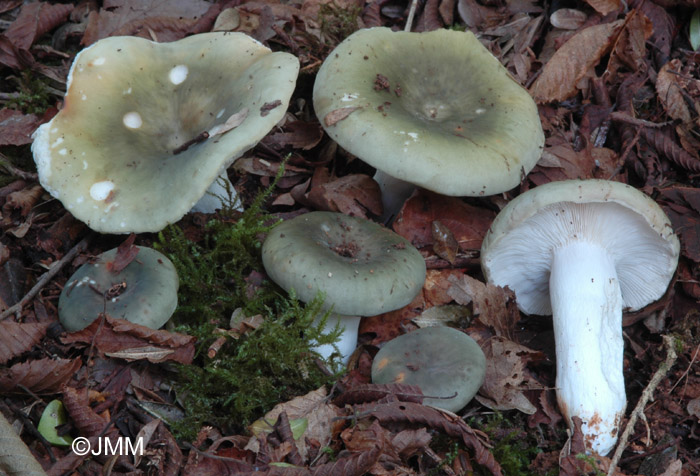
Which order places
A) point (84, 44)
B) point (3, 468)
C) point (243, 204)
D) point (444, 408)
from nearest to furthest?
point (3, 468) → point (444, 408) → point (243, 204) → point (84, 44)

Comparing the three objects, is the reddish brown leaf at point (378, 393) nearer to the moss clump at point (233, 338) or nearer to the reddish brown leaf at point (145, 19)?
the moss clump at point (233, 338)

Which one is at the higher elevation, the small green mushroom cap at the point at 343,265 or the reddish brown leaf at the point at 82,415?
the small green mushroom cap at the point at 343,265

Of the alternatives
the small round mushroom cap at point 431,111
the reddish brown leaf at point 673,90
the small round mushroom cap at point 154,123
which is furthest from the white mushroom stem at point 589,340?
the small round mushroom cap at point 154,123

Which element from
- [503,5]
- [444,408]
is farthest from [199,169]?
[503,5]

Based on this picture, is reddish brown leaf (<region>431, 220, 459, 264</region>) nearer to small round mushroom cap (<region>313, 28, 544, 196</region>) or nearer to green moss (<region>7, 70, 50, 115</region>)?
small round mushroom cap (<region>313, 28, 544, 196</region>)

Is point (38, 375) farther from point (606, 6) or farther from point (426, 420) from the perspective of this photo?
point (606, 6)

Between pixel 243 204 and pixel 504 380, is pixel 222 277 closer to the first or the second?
pixel 243 204

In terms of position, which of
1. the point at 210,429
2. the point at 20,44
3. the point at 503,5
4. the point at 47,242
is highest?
the point at 503,5
